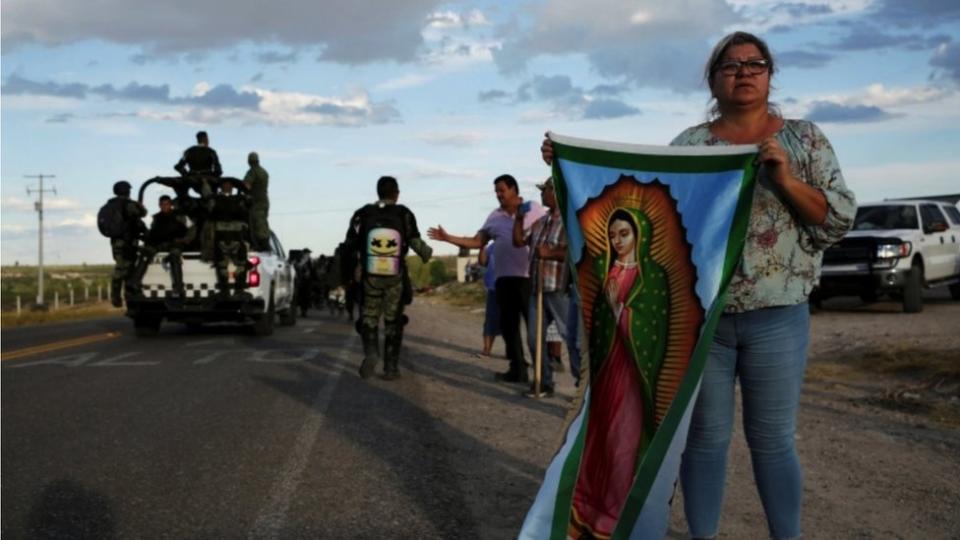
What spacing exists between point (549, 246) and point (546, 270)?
0.59m

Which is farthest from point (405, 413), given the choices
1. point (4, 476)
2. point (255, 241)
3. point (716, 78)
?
point (255, 241)

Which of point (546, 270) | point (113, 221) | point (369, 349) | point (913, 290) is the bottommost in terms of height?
point (369, 349)

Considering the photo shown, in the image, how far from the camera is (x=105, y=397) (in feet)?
37.2

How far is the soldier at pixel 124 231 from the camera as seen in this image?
1889 cm

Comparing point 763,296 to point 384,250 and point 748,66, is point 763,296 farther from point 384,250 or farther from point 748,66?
point 384,250

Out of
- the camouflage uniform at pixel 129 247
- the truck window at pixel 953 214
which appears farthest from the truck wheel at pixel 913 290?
the camouflage uniform at pixel 129 247

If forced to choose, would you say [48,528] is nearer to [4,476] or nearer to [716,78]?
[4,476]

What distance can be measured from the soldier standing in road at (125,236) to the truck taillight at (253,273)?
1.73 metres

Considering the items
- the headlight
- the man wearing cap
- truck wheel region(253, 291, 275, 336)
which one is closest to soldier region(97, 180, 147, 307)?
truck wheel region(253, 291, 275, 336)

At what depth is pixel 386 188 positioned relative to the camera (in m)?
12.5

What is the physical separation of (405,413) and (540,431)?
1.50 m

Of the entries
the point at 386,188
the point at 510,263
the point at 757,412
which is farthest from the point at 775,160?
the point at 386,188

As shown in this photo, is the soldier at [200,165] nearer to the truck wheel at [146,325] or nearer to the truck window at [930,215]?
the truck wheel at [146,325]

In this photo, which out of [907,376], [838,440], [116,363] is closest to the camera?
[838,440]
